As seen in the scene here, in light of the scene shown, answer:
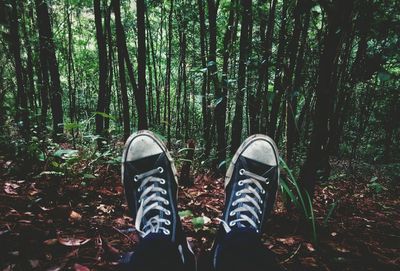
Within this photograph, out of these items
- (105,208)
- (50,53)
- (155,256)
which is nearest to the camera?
(155,256)

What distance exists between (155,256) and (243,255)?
40 centimetres

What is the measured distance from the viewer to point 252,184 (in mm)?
1836

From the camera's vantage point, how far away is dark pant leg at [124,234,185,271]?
1.21m

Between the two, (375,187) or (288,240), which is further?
(375,187)

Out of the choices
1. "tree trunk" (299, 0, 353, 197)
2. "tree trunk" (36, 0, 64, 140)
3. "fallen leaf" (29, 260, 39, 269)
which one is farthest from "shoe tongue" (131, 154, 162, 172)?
"tree trunk" (36, 0, 64, 140)

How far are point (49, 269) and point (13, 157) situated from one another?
1.87 meters

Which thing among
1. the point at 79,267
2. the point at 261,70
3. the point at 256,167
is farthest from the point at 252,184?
the point at 261,70

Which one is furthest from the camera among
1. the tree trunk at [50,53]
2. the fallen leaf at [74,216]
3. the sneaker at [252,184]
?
the tree trunk at [50,53]

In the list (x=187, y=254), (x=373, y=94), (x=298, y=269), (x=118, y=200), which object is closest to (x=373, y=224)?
(x=298, y=269)

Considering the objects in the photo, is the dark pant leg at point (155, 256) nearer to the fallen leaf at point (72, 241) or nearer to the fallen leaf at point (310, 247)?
the fallen leaf at point (72, 241)

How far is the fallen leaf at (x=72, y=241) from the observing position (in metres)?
1.52

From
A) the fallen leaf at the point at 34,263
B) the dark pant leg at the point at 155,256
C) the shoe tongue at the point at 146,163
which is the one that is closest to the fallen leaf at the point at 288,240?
the dark pant leg at the point at 155,256

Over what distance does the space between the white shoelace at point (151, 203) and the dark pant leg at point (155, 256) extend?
10cm

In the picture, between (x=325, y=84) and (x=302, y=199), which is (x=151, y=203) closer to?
(x=302, y=199)
